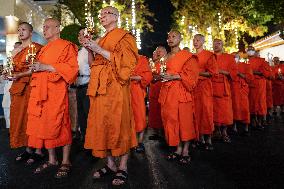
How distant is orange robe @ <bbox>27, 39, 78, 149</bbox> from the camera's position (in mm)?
5008

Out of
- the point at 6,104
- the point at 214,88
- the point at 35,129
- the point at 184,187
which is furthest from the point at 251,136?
the point at 6,104

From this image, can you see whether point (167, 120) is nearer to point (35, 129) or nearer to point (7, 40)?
point (35, 129)

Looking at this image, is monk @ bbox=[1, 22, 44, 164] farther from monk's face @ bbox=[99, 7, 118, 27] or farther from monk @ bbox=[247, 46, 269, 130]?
monk @ bbox=[247, 46, 269, 130]

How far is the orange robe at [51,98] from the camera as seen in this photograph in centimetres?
501

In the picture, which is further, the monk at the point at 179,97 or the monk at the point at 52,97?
the monk at the point at 179,97

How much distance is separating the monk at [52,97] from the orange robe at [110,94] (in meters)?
0.61

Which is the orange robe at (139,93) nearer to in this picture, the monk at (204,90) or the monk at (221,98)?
the monk at (204,90)

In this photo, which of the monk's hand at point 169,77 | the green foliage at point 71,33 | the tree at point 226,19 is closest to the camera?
the monk's hand at point 169,77

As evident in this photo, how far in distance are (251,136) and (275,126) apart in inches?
84.1

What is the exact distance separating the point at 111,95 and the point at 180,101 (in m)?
1.53

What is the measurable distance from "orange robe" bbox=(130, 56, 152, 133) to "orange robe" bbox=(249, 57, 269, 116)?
12.0ft

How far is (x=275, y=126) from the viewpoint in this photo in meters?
10.1

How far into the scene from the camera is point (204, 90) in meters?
6.86

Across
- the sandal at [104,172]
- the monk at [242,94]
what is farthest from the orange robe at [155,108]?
the sandal at [104,172]
